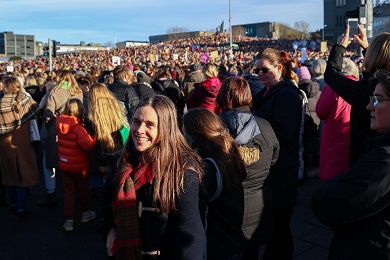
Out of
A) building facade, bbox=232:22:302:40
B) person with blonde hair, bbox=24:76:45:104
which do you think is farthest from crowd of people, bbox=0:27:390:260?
building facade, bbox=232:22:302:40

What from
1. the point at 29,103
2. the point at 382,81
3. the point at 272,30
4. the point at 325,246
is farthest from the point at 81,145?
the point at 272,30

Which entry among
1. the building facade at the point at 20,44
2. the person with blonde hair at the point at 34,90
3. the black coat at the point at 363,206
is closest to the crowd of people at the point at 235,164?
the black coat at the point at 363,206

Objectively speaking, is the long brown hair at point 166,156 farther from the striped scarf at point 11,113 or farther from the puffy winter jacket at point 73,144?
the striped scarf at point 11,113

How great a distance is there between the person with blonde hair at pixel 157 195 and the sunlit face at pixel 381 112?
0.89 m

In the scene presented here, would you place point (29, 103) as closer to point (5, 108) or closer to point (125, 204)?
point (5, 108)

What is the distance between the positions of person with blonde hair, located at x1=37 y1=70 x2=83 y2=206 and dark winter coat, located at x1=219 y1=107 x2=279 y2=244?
3.46 metres

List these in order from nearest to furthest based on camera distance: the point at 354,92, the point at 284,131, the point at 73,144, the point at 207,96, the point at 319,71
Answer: the point at 354,92, the point at 284,131, the point at 73,144, the point at 207,96, the point at 319,71

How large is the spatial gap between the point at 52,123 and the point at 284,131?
3665 millimetres

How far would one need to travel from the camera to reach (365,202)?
160 cm

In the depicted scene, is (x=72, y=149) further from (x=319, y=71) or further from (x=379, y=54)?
(x=319, y=71)

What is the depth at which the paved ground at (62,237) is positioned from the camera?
4.52 metres

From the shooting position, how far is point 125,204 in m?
2.07

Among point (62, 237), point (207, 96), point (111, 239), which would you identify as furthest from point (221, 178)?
point (62, 237)

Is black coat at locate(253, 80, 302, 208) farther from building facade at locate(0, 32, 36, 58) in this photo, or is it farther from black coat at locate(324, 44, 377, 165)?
building facade at locate(0, 32, 36, 58)
